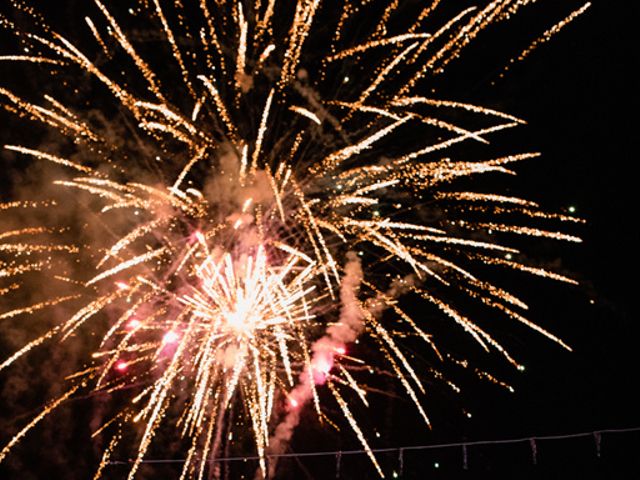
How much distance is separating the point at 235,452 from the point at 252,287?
6375mm

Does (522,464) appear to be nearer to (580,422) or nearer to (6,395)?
(580,422)

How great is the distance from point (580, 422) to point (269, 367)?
22.8 feet

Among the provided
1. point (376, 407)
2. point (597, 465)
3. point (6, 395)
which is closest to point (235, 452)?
point (376, 407)

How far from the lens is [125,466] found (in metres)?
9.34

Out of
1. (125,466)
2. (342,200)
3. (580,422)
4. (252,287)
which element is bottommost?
(125,466)

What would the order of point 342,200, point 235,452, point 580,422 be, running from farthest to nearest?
point 235,452
point 580,422
point 342,200

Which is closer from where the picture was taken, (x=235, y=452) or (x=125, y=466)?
(x=125, y=466)

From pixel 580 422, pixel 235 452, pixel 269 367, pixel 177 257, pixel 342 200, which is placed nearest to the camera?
pixel 342 200

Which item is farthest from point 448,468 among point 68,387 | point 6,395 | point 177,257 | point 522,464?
point 6,395

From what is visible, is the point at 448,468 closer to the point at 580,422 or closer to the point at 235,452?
the point at 580,422

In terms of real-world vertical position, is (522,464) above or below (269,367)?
below

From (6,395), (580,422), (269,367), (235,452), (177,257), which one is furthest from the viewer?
(235,452)

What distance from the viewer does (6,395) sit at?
29.7ft

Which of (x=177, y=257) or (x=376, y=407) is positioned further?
(x=376, y=407)
